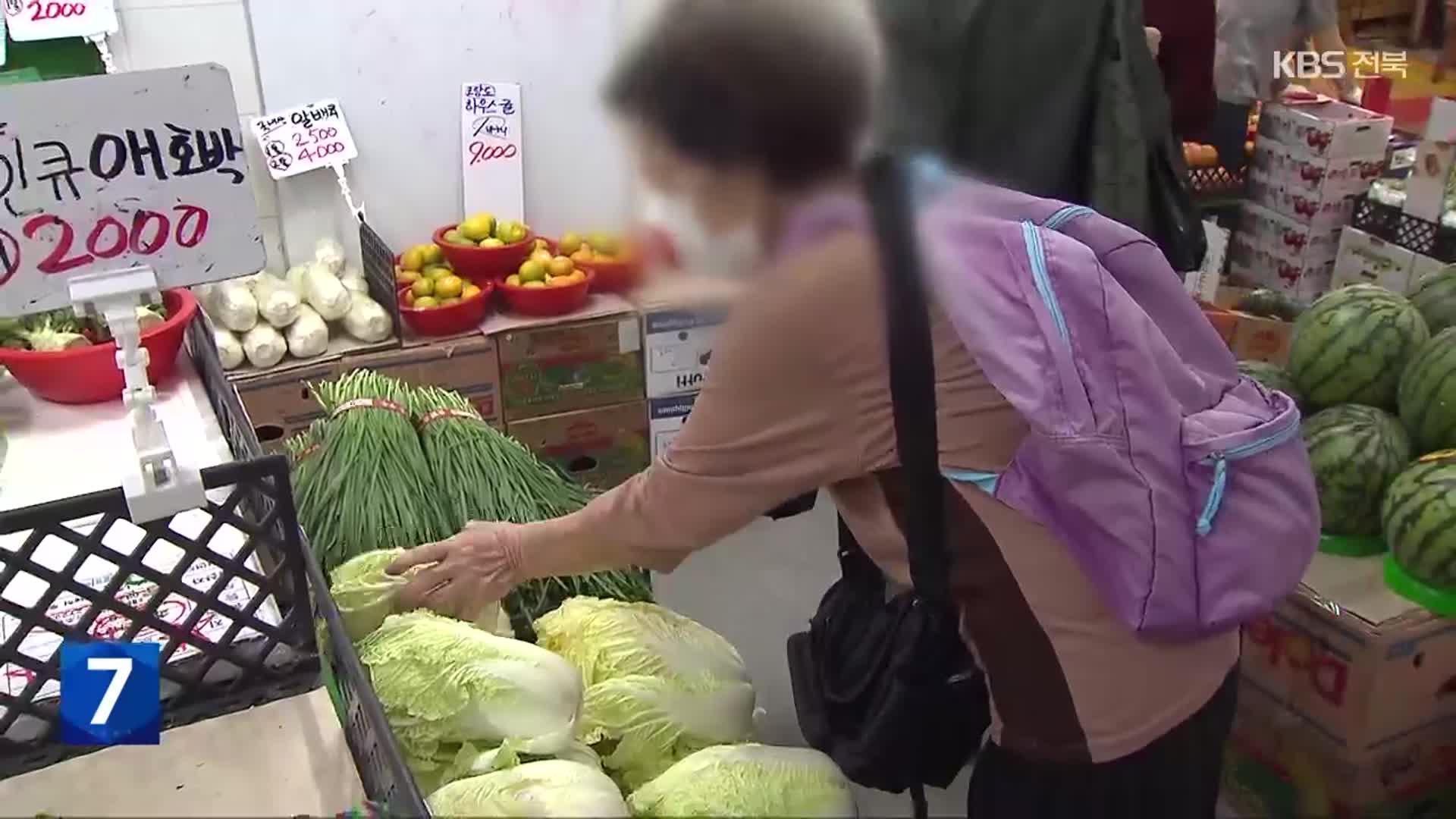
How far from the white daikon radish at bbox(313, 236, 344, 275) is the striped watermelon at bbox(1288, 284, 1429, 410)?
1.93 m

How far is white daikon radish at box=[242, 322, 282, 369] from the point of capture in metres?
2.53

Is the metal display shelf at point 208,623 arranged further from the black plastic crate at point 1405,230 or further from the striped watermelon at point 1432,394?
the black plastic crate at point 1405,230

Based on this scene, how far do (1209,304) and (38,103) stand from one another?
2530 millimetres

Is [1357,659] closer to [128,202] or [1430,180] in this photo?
[1430,180]

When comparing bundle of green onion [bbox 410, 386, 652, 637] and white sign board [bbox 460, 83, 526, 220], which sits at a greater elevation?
white sign board [bbox 460, 83, 526, 220]

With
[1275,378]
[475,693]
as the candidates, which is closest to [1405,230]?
[1275,378]

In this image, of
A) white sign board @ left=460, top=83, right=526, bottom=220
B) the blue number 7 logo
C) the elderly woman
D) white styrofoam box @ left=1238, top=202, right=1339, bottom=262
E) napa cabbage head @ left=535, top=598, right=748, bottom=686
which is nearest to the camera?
the elderly woman

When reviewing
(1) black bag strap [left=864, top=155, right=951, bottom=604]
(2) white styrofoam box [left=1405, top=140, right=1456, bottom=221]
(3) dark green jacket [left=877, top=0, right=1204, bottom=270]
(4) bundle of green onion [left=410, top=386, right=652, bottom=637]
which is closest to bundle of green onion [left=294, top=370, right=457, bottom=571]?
(4) bundle of green onion [left=410, top=386, right=652, bottom=637]

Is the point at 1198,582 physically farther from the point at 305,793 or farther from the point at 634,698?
the point at 305,793

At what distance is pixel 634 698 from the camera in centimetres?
103

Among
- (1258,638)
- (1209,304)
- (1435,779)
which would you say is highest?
(1209,304)

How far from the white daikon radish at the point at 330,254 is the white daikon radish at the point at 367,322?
0.11 metres

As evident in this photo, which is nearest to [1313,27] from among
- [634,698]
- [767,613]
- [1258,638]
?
[1258,638]

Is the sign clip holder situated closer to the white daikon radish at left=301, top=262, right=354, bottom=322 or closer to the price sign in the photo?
the white daikon radish at left=301, top=262, right=354, bottom=322
